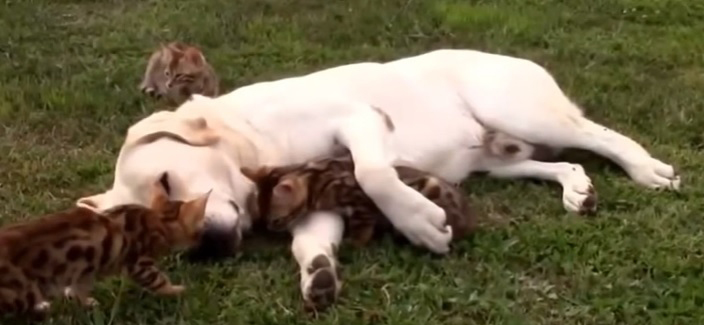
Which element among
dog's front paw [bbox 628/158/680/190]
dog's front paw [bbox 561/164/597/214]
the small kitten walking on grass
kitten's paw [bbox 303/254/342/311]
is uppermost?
kitten's paw [bbox 303/254/342/311]

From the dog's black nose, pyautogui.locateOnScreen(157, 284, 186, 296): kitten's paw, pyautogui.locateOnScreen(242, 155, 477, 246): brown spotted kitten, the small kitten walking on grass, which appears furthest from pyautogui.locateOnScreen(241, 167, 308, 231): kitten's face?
the small kitten walking on grass

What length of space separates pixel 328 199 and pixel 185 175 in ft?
1.53

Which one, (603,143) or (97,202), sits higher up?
(97,202)

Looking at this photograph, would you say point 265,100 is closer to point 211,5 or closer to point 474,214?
point 474,214

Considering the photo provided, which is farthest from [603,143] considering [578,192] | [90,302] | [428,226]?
[90,302]

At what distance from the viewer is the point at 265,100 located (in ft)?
16.8

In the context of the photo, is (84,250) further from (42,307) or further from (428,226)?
(428,226)

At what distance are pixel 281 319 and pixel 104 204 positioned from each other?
2.72ft

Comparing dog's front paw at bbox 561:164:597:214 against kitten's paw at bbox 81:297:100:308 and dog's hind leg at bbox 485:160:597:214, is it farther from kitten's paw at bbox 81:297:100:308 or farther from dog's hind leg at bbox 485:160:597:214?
kitten's paw at bbox 81:297:100:308

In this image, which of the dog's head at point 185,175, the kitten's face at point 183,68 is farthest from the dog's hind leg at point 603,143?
the kitten's face at point 183,68

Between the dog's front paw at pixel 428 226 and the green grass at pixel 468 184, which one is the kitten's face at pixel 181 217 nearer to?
the green grass at pixel 468 184

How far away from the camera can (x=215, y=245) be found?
14.2 ft

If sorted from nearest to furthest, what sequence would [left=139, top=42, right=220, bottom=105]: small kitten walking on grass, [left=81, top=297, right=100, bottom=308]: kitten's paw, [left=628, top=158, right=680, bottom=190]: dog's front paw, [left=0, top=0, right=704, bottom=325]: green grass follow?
[left=81, top=297, right=100, bottom=308]: kitten's paw, [left=0, top=0, right=704, bottom=325]: green grass, [left=628, top=158, right=680, bottom=190]: dog's front paw, [left=139, top=42, right=220, bottom=105]: small kitten walking on grass

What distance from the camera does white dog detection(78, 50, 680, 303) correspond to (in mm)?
4453
